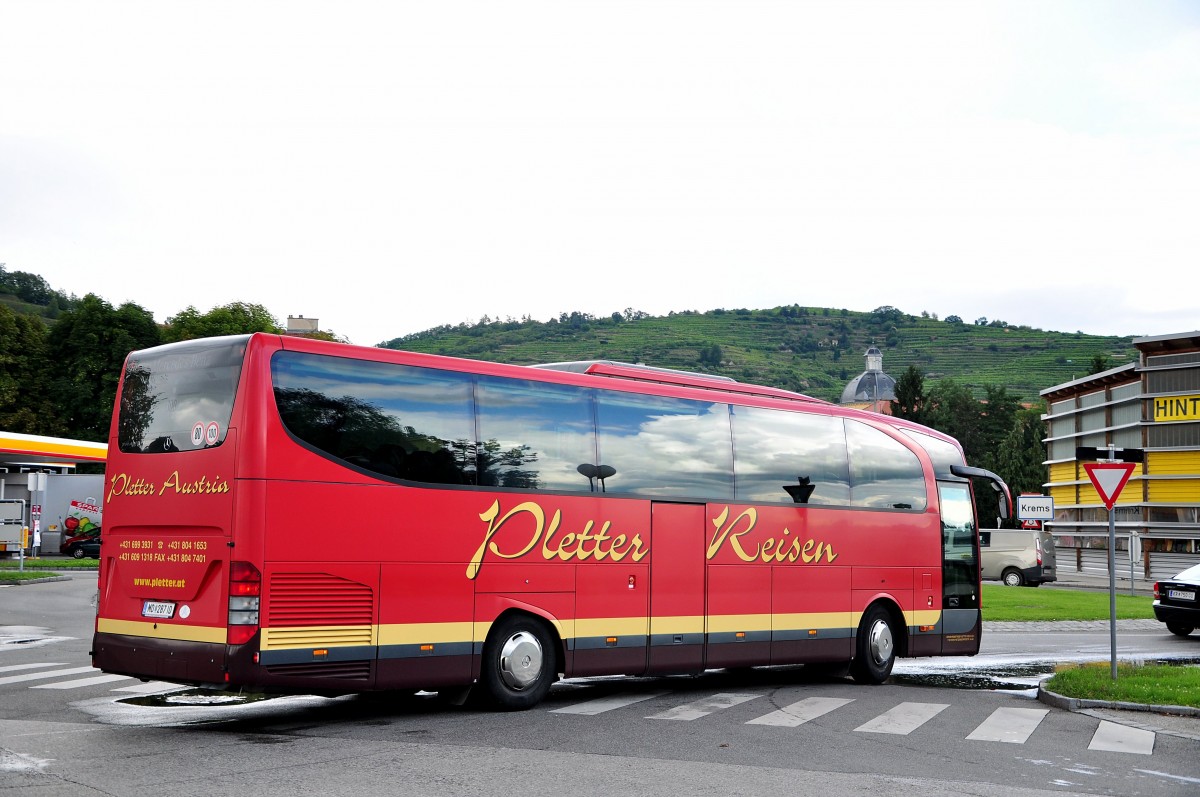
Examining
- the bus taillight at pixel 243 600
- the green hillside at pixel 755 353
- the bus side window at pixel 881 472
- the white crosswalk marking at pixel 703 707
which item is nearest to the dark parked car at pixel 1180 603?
the bus side window at pixel 881 472

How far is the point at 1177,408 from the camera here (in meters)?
54.3

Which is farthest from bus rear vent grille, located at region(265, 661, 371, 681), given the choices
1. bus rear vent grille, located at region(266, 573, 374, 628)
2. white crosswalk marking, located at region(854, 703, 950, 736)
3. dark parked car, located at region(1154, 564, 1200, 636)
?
dark parked car, located at region(1154, 564, 1200, 636)

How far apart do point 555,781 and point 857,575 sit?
8801 mm

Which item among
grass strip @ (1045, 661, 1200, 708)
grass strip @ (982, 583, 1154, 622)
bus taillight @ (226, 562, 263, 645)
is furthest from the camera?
grass strip @ (982, 583, 1154, 622)

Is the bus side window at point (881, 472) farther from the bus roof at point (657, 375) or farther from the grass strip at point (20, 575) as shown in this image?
the grass strip at point (20, 575)

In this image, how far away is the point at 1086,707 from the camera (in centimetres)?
1317

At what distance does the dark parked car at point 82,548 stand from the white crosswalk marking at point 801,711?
44.4 meters

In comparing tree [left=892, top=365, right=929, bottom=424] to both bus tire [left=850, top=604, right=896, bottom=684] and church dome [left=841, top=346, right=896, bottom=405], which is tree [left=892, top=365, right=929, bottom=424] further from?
bus tire [left=850, top=604, right=896, bottom=684]

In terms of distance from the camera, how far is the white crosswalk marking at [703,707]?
1223cm

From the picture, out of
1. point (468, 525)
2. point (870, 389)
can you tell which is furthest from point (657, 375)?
point (870, 389)

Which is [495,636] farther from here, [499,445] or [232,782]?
[232,782]

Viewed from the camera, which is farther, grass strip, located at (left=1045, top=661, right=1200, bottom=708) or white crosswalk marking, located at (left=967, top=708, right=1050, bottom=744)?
grass strip, located at (left=1045, top=661, right=1200, bottom=708)

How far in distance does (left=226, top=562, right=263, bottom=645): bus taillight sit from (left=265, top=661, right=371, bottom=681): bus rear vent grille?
1.16 ft

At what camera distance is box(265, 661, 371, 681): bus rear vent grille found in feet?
33.6
